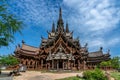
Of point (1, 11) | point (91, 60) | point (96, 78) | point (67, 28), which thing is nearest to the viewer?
point (1, 11)

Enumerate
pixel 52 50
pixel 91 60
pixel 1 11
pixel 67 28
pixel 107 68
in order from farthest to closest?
pixel 67 28 < pixel 91 60 < pixel 52 50 < pixel 107 68 < pixel 1 11

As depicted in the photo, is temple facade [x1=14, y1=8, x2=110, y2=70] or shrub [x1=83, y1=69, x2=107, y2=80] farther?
temple facade [x1=14, y1=8, x2=110, y2=70]

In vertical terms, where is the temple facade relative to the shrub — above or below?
above

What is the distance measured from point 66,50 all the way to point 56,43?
10.3ft

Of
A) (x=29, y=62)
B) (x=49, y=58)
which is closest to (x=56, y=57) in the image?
(x=49, y=58)

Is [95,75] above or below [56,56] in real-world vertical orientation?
below

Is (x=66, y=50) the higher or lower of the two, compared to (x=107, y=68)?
higher

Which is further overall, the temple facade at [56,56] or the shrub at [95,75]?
the temple facade at [56,56]

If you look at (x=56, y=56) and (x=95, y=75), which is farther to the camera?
(x=56, y=56)

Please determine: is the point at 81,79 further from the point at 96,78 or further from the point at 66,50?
the point at 66,50

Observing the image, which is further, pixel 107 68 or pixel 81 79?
pixel 107 68

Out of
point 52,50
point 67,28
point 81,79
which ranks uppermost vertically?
point 67,28

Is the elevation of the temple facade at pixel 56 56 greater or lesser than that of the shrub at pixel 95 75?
greater

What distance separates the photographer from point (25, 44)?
56781 mm
